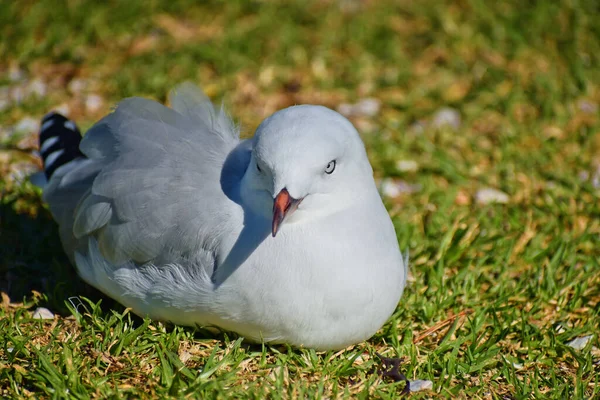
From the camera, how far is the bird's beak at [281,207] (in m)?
2.77

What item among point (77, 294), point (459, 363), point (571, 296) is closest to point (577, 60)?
point (571, 296)

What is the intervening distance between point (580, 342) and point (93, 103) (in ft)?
11.3

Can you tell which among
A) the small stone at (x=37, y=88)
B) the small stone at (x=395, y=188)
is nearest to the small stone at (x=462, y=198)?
the small stone at (x=395, y=188)

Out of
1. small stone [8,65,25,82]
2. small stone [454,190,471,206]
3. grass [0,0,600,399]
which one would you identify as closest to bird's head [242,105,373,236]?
grass [0,0,600,399]

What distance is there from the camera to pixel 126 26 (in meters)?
5.89

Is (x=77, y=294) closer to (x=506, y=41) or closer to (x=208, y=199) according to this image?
(x=208, y=199)

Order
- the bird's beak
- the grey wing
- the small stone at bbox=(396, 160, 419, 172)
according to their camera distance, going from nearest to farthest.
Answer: the bird's beak, the grey wing, the small stone at bbox=(396, 160, 419, 172)

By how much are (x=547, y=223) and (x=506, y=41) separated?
2.07 meters

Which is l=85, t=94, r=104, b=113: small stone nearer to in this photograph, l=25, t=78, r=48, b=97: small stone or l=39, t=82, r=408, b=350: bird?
l=25, t=78, r=48, b=97: small stone

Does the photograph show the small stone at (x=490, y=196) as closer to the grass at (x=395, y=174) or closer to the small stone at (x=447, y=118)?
the grass at (x=395, y=174)

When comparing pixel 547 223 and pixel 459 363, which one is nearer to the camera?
pixel 459 363

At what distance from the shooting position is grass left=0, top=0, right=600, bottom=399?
3.23m

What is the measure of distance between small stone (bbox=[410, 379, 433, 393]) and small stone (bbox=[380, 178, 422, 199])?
65.4 inches

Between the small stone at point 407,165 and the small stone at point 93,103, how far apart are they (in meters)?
2.04
